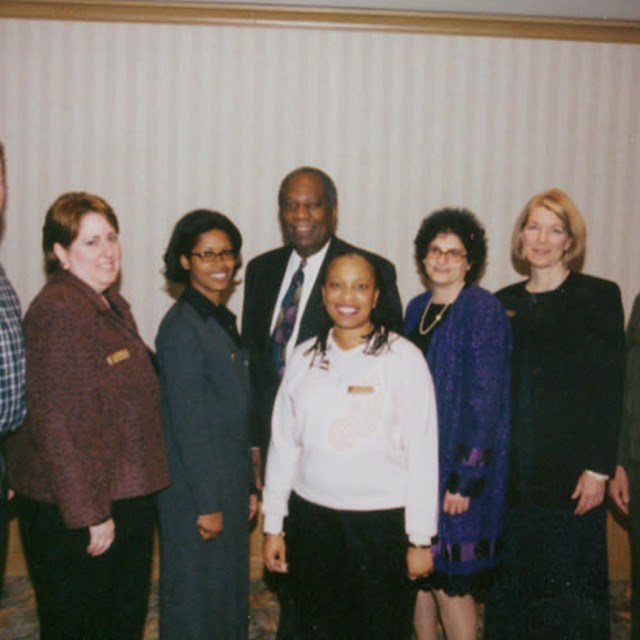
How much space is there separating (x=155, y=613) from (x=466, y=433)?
6.19ft

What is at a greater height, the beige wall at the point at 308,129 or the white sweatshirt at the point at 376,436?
the beige wall at the point at 308,129

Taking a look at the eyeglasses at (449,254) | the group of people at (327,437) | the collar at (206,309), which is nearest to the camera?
the group of people at (327,437)

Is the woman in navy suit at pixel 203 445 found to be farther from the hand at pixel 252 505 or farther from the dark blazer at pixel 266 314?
the dark blazer at pixel 266 314

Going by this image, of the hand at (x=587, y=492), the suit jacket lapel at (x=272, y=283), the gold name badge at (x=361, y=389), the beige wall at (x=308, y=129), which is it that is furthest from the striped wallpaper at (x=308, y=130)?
the gold name badge at (x=361, y=389)

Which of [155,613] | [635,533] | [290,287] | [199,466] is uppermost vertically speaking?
[290,287]

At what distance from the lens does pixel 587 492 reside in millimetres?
2402

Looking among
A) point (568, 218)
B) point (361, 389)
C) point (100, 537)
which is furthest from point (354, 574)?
point (568, 218)

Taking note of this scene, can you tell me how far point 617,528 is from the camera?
3.64 meters

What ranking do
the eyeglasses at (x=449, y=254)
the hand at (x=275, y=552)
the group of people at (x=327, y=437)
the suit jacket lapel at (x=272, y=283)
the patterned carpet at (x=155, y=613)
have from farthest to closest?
the patterned carpet at (x=155, y=613)
the suit jacket lapel at (x=272, y=283)
the eyeglasses at (x=449, y=254)
the hand at (x=275, y=552)
the group of people at (x=327, y=437)

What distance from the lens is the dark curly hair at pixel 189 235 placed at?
2.37m

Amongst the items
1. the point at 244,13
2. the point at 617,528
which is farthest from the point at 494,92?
the point at 617,528

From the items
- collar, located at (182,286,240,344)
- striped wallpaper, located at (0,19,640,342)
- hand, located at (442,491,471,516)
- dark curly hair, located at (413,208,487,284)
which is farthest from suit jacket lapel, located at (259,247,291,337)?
hand, located at (442,491,471,516)

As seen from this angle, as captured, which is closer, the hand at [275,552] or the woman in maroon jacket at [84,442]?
the woman in maroon jacket at [84,442]

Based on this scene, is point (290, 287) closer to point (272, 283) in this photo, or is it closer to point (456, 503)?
point (272, 283)
